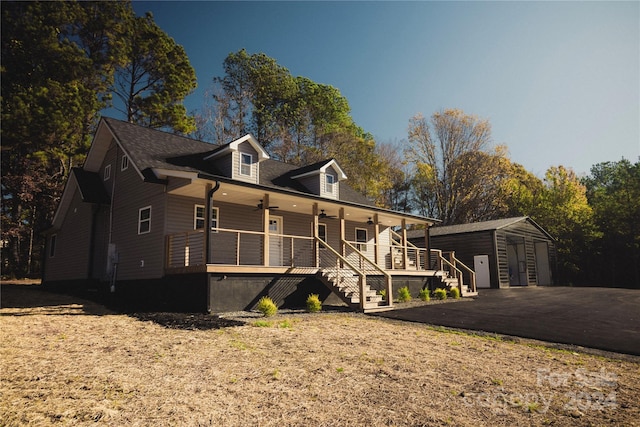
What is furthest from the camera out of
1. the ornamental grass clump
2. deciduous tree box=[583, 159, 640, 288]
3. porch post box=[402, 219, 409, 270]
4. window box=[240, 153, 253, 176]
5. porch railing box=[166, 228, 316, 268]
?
deciduous tree box=[583, 159, 640, 288]

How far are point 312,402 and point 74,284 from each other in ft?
56.5

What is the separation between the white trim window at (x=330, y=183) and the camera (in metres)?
19.7

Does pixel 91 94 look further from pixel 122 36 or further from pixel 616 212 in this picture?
pixel 616 212

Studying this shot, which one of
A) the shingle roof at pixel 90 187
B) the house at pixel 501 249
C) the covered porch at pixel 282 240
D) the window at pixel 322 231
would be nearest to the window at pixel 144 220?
the covered porch at pixel 282 240

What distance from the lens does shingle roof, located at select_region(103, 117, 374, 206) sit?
1541 centimetres

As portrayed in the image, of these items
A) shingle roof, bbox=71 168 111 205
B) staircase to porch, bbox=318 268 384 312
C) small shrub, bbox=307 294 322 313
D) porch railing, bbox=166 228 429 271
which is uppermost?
shingle roof, bbox=71 168 111 205

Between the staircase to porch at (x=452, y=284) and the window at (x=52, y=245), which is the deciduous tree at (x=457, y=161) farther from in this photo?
the window at (x=52, y=245)

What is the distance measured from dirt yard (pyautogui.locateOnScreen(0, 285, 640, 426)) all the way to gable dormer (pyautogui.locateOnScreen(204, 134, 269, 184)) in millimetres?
8319

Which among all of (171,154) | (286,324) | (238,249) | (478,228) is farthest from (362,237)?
(286,324)

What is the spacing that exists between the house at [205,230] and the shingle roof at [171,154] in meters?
0.06

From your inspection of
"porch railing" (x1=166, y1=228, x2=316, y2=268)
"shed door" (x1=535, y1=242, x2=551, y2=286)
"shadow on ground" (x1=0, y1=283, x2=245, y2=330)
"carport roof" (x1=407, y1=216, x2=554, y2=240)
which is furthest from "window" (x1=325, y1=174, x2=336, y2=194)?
"shed door" (x1=535, y1=242, x2=551, y2=286)

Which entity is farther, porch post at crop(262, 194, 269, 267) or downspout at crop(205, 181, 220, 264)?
porch post at crop(262, 194, 269, 267)

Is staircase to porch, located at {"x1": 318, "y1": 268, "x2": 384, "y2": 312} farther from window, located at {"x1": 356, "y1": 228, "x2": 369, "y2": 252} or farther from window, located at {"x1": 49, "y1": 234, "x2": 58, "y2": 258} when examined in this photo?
window, located at {"x1": 49, "y1": 234, "x2": 58, "y2": 258}

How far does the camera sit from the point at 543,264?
3000 centimetres
